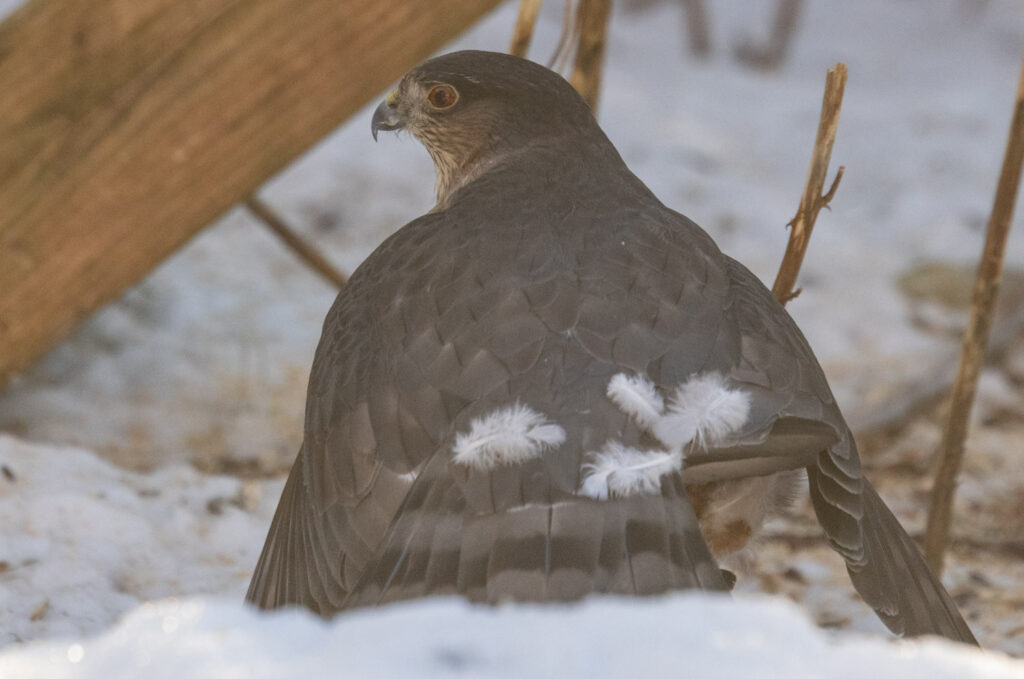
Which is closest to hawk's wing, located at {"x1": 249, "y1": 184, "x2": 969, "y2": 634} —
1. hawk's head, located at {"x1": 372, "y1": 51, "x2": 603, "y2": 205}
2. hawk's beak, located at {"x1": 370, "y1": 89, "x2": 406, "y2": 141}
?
hawk's head, located at {"x1": 372, "y1": 51, "x2": 603, "y2": 205}

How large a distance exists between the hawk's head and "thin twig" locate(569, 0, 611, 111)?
0.27 m

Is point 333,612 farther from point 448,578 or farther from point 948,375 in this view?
point 948,375

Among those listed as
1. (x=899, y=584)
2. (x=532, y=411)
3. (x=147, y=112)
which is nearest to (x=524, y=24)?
(x=147, y=112)

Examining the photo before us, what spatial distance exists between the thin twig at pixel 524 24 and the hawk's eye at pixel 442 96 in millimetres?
265

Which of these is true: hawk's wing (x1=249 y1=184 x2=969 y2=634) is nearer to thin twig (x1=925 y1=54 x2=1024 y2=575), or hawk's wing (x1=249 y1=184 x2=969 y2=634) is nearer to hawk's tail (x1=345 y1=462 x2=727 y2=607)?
hawk's tail (x1=345 y1=462 x2=727 y2=607)

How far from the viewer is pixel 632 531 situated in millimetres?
2086

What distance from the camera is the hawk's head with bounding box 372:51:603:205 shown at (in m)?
3.46

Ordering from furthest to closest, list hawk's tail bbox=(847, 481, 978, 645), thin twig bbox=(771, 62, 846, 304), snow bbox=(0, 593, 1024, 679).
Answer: thin twig bbox=(771, 62, 846, 304)
hawk's tail bbox=(847, 481, 978, 645)
snow bbox=(0, 593, 1024, 679)

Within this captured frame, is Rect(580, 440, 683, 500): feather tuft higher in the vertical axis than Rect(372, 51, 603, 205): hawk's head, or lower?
lower

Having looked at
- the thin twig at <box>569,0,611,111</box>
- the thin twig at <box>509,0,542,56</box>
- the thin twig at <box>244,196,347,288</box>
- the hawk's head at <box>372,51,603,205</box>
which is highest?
the thin twig at <box>569,0,611,111</box>

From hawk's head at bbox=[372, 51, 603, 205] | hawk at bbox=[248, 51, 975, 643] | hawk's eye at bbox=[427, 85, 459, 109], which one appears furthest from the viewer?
hawk's eye at bbox=[427, 85, 459, 109]

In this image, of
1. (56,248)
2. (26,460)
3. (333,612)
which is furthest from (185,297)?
(333,612)

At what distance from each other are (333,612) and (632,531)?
727 millimetres

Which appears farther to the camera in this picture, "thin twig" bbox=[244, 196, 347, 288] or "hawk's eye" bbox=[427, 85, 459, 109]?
"thin twig" bbox=[244, 196, 347, 288]
